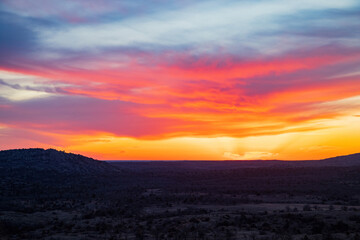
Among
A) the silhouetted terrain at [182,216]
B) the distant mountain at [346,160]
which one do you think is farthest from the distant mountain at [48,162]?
the distant mountain at [346,160]

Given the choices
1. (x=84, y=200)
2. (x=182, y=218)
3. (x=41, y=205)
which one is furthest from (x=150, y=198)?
(x=182, y=218)

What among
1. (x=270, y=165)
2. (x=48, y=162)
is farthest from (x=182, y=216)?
(x=270, y=165)

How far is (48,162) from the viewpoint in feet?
282

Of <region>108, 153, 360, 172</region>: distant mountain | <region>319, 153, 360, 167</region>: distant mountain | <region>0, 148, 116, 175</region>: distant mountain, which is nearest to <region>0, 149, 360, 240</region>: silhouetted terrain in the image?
<region>0, 148, 116, 175</region>: distant mountain

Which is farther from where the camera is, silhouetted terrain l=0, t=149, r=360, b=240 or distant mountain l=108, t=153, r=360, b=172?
distant mountain l=108, t=153, r=360, b=172

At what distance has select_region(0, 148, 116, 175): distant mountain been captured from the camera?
265ft

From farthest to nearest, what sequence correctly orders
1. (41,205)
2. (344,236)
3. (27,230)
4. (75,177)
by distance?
(75,177) → (41,205) → (27,230) → (344,236)

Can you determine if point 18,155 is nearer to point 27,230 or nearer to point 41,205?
point 41,205

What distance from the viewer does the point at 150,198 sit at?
44.6 m

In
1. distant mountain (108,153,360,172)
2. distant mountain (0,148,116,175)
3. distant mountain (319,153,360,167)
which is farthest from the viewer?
distant mountain (319,153,360,167)

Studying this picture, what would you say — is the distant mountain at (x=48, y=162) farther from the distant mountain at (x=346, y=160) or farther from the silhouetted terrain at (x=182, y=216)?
the distant mountain at (x=346, y=160)

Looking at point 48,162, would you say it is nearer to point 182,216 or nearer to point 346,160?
point 182,216

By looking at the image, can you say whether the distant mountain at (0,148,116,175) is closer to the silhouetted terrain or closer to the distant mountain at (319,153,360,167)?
the silhouetted terrain

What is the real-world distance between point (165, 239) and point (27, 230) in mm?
13253
